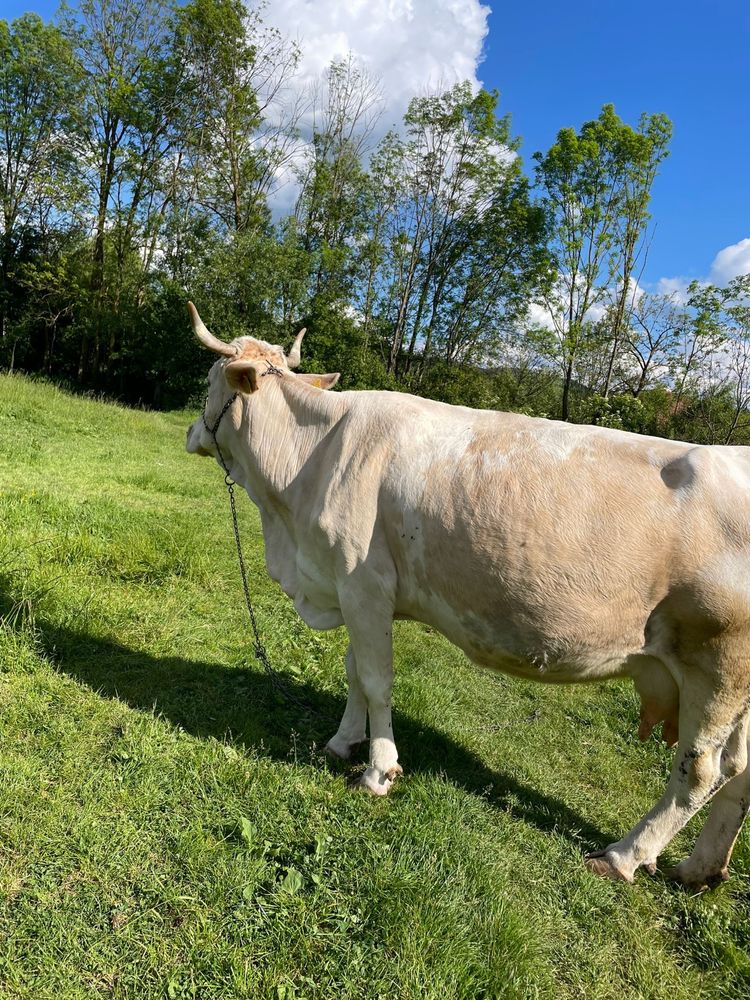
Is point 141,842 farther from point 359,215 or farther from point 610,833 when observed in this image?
point 359,215

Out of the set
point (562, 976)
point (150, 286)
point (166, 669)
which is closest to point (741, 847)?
point (562, 976)

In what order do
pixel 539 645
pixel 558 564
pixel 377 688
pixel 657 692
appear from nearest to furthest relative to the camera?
pixel 558 564 < pixel 539 645 < pixel 657 692 < pixel 377 688

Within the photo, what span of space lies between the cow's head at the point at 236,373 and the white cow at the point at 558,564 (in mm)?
117

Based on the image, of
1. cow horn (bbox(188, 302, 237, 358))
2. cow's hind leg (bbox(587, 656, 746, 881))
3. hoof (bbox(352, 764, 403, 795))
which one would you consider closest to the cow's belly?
cow's hind leg (bbox(587, 656, 746, 881))

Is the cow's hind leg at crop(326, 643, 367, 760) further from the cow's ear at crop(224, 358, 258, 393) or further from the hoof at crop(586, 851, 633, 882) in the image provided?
the cow's ear at crop(224, 358, 258, 393)

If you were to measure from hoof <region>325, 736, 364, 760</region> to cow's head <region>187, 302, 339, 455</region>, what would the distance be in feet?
7.05

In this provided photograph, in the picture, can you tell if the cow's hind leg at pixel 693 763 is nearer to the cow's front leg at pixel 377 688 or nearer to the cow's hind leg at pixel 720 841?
the cow's hind leg at pixel 720 841

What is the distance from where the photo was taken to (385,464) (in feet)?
10.5

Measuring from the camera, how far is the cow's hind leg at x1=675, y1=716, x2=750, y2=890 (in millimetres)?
3018

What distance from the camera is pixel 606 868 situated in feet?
9.95

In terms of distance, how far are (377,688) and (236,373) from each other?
6.83 feet

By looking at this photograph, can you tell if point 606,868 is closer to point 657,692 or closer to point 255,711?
point 657,692

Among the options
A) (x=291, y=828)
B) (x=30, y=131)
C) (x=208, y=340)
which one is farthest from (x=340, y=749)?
(x=30, y=131)

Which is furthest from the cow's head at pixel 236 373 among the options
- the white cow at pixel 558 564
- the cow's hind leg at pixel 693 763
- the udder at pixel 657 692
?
the cow's hind leg at pixel 693 763
